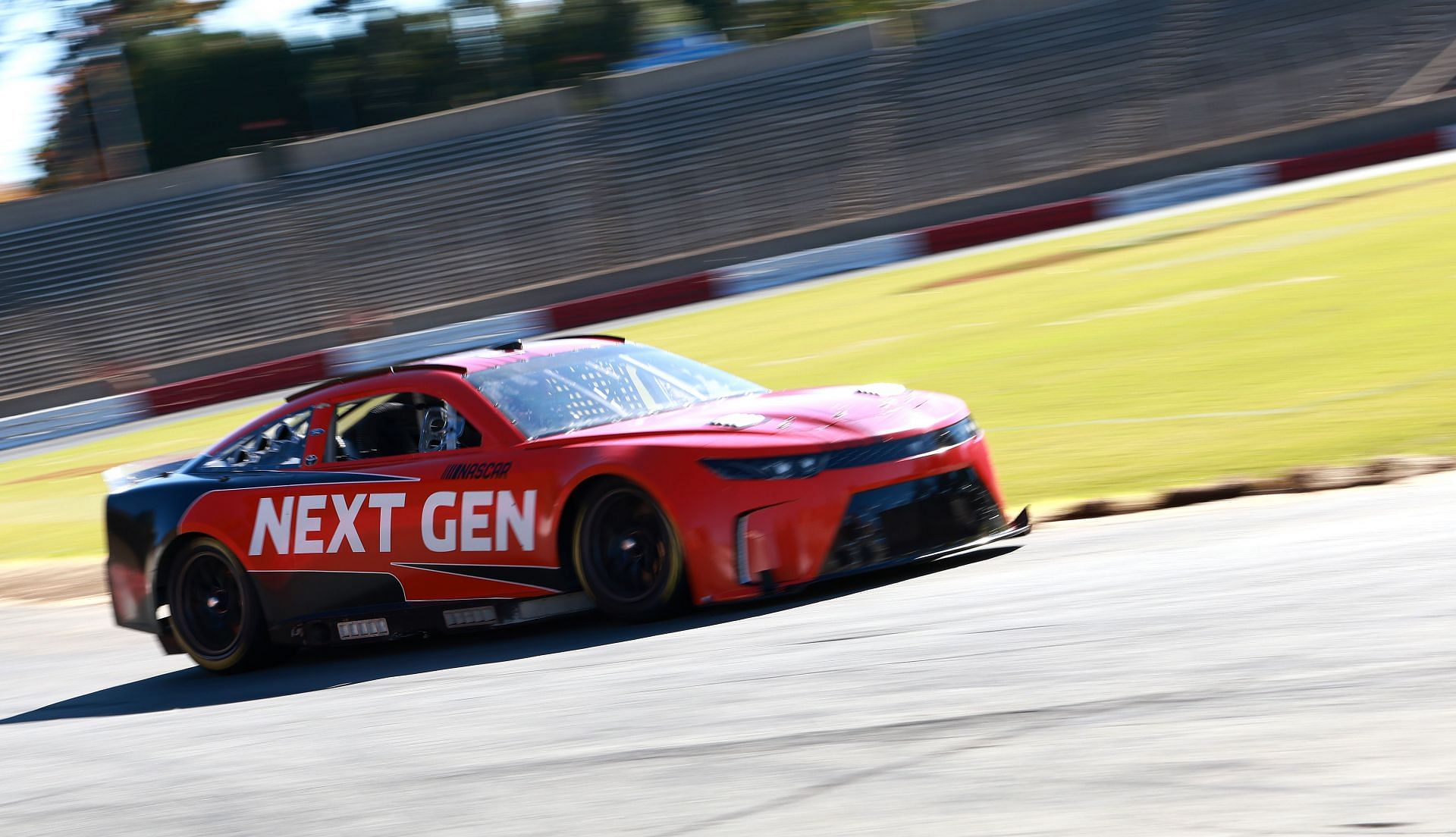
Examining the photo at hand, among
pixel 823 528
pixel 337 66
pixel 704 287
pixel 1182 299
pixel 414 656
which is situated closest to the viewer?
pixel 823 528

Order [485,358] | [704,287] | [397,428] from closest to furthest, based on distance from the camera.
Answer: [397,428]
[485,358]
[704,287]

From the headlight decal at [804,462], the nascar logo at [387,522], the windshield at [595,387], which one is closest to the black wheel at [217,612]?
the nascar logo at [387,522]

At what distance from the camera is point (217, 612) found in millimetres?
7473

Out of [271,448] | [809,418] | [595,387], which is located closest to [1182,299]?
[595,387]

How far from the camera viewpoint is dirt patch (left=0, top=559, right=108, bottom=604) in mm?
11148

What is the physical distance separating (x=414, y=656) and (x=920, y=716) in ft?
11.0

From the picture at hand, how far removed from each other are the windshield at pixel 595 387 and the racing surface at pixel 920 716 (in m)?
0.89

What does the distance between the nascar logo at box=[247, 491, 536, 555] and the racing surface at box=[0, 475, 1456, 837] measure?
475 mm

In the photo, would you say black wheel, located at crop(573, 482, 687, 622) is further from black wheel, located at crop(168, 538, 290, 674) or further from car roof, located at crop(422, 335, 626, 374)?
black wheel, located at crop(168, 538, 290, 674)

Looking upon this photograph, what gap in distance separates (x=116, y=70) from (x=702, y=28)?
61.3ft

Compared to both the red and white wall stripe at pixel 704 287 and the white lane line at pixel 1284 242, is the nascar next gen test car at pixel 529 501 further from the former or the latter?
the red and white wall stripe at pixel 704 287

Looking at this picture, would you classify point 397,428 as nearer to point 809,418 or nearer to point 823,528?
point 809,418

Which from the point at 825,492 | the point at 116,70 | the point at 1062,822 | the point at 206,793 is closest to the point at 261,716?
the point at 206,793

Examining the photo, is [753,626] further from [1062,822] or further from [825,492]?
[1062,822]
